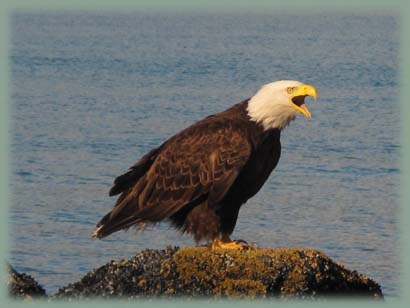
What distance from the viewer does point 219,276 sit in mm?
6891

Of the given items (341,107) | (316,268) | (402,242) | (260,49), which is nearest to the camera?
(316,268)

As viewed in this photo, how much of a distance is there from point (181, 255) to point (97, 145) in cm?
940

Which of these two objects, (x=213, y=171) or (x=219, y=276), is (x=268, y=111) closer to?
(x=213, y=171)

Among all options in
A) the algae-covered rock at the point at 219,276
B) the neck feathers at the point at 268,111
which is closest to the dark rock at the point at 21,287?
the algae-covered rock at the point at 219,276

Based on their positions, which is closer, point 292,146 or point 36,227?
point 36,227

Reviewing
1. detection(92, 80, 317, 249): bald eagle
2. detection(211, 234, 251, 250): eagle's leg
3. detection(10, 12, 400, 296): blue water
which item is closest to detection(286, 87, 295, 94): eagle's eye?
detection(92, 80, 317, 249): bald eagle

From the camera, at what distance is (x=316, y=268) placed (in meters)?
6.93

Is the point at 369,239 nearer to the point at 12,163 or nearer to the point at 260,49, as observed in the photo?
the point at 12,163

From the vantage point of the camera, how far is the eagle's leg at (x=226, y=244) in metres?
7.80

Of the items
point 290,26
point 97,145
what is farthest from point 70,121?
point 290,26

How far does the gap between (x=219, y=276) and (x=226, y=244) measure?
115 centimetres

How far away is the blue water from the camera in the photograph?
11.6 meters

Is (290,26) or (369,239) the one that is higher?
(290,26)

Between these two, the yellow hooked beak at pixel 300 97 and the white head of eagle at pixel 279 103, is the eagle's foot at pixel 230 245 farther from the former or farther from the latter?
the yellow hooked beak at pixel 300 97
